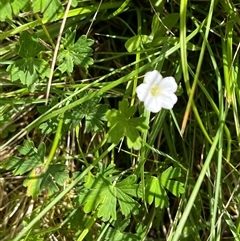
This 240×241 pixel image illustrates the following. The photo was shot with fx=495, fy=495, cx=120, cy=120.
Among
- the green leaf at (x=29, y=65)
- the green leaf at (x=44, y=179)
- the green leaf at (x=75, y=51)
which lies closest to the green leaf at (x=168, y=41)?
the green leaf at (x=75, y=51)

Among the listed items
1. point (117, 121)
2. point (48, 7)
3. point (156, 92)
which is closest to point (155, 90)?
point (156, 92)

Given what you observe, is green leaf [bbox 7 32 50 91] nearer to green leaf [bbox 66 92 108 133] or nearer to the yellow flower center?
green leaf [bbox 66 92 108 133]

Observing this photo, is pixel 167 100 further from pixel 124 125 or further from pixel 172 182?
pixel 172 182

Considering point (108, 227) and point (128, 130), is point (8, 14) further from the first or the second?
point (108, 227)

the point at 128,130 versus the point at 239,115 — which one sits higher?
the point at 128,130

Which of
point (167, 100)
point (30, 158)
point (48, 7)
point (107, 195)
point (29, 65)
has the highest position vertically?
point (48, 7)

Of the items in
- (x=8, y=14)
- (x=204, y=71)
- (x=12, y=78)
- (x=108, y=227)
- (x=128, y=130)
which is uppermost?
(x=8, y=14)

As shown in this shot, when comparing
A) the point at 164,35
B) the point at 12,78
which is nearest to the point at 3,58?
the point at 12,78
